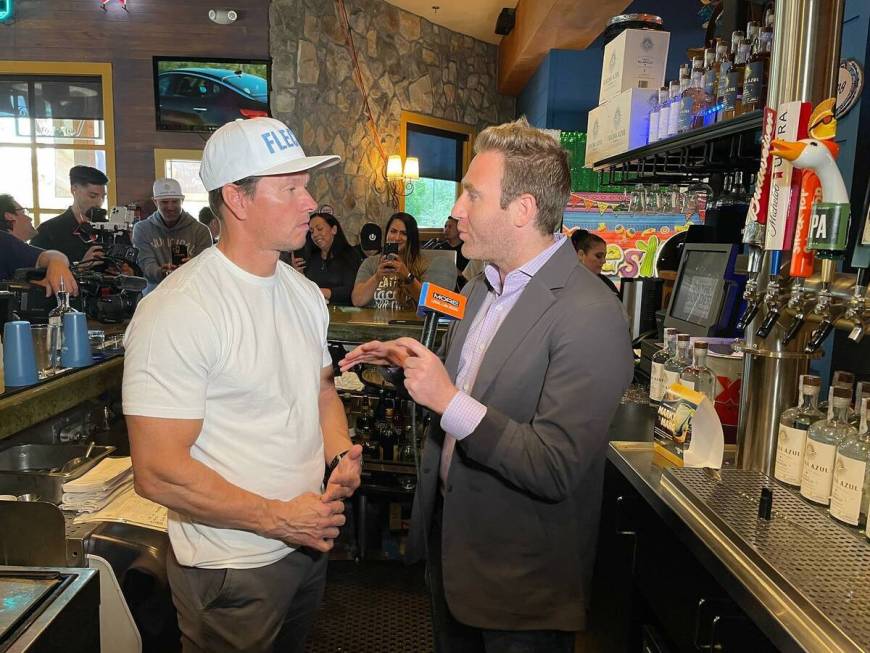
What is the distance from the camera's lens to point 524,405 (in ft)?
4.78

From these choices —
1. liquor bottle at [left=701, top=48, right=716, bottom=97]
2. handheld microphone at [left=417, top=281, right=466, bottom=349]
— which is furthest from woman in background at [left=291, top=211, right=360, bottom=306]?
handheld microphone at [left=417, top=281, right=466, bottom=349]

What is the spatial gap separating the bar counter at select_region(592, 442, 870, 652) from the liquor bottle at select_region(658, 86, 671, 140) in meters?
1.41

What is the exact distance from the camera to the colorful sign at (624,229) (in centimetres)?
696

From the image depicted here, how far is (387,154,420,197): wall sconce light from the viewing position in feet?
24.7

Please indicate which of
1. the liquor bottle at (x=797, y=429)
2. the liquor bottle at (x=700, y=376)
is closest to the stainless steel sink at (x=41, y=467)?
the liquor bottle at (x=700, y=376)

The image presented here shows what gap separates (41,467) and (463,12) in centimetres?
673

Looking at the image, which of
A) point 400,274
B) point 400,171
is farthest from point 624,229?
point 400,274

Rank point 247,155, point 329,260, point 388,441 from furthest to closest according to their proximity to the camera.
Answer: point 329,260 < point 388,441 < point 247,155

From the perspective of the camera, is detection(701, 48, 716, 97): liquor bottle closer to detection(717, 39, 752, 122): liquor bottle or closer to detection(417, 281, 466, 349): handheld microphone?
detection(717, 39, 752, 122): liquor bottle

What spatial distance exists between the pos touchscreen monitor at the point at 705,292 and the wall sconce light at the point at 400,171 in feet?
16.8

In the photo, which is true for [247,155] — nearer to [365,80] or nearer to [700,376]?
[700,376]

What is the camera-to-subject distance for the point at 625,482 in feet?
6.13

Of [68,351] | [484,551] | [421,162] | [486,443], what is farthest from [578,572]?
[421,162]

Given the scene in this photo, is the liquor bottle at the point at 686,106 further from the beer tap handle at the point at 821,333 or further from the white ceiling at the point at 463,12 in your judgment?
the white ceiling at the point at 463,12
